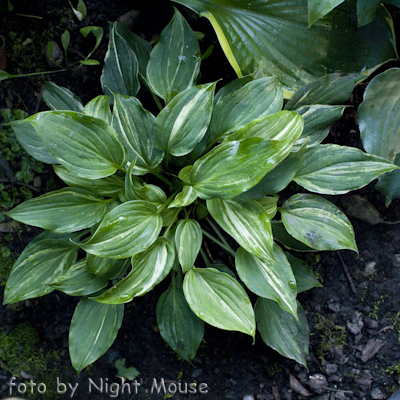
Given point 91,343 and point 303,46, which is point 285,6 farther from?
point 91,343

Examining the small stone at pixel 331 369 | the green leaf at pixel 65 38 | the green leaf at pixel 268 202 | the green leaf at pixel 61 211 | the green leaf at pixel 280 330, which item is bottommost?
the small stone at pixel 331 369

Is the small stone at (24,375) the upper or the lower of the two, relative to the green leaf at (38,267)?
lower

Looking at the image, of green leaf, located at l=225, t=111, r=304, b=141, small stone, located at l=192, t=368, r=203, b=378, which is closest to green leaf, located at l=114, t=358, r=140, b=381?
small stone, located at l=192, t=368, r=203, b=378

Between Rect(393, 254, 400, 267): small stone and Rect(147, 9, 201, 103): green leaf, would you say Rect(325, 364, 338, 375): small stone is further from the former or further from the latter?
Rect(147, 9, 201, 103): green leaf

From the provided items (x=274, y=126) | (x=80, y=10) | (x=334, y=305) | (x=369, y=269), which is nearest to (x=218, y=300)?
(x=274, y=126)

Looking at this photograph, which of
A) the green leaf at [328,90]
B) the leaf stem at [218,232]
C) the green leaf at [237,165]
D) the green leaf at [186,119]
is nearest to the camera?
the green leaf at [237,165]

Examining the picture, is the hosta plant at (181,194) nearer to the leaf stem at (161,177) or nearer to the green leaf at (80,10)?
the leaf stem at (161,177)

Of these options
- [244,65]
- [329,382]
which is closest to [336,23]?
[244,65]

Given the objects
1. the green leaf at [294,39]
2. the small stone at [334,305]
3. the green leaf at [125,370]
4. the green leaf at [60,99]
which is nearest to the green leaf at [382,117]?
the green leaf at [294,39]
